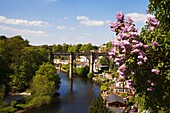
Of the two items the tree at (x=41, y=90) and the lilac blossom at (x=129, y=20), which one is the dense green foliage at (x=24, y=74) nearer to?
the tree at (x=41, y=90)

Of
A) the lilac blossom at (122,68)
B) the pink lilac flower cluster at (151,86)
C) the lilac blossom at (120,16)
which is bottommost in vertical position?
the pink lilac flower cluster at (151,86)

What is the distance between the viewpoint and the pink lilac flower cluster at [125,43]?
20.3 ft

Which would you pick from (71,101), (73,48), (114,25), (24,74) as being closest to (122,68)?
(114,25)

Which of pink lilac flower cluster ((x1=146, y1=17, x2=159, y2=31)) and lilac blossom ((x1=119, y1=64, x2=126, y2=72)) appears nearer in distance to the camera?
lilac blossom ((x1=119, y1=64, x2=126, y2=72))

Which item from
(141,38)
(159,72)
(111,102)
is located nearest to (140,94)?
(159,72)

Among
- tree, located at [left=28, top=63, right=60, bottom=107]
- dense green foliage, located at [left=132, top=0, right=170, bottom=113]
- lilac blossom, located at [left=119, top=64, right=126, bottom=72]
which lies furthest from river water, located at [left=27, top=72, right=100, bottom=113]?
lilac blossom, located at [left=119, top=64, right=126, bottom=72]

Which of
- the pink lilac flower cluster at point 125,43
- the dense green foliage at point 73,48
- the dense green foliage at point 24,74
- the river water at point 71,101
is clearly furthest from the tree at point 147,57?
the dense green foliage at point 73,48

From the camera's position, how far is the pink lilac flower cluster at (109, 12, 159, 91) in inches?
243

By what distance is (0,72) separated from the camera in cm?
3788

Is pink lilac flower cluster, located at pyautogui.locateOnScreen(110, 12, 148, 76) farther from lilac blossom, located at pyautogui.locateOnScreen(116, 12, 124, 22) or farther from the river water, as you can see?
the river water

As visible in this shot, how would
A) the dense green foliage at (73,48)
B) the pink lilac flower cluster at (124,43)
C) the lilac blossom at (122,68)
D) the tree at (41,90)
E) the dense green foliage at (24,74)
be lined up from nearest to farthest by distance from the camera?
1. the pink lilac flower cluster at (124,43)
2. the lilac blossom at (122,68)
3. the tree at (41,90)
4. the dense green foliage at (24,74)
5. the dense green foliage at (73,48)

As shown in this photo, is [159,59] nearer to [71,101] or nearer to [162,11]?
[162,11]

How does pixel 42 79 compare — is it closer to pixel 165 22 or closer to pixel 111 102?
pixel 111 102

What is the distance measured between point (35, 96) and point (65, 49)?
95.1 m
